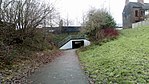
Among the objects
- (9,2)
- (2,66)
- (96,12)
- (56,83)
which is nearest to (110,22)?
(96,12)

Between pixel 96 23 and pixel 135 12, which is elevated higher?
pixel 135 12

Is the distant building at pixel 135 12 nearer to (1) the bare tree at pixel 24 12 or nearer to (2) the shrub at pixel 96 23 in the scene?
(2) the shrub at pixel 96 23

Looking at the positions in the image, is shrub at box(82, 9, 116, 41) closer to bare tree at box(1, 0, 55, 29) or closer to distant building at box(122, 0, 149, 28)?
bare tree at box(1, 0, 55, 29)

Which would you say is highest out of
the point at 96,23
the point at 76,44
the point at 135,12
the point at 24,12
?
the point at 135,12

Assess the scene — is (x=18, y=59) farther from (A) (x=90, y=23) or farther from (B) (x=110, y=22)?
(B) (x=110, y=22)

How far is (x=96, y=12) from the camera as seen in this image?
4031 cm

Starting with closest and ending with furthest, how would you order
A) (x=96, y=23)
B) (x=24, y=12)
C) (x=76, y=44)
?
(x=24, y=12) < (x=96, y=23) < (x=76, y=44)

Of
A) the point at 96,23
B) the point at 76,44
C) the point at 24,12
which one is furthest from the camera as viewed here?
the point at 76,44

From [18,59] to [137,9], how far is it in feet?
148

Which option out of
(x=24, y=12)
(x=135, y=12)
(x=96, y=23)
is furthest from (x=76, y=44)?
(x=24, y=12)

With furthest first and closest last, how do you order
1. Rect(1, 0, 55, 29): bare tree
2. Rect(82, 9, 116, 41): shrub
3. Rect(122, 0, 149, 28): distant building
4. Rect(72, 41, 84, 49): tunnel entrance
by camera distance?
Rect(122, 0, 149, 28): distant building < Rect(72, 41, 84, 49): tunnel entrance < Rect(82, 9, 116, 41): shrub < Rect(1, 0, 55, 29): bare tree

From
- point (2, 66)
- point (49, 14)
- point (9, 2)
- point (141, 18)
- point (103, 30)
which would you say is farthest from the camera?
point (141, 18)

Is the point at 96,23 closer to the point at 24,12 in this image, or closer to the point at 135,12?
the point at 24,12

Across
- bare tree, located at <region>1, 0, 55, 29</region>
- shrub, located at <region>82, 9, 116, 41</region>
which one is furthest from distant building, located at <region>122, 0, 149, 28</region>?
bare tree, located at <region>1, 0, 55, 29</region>
